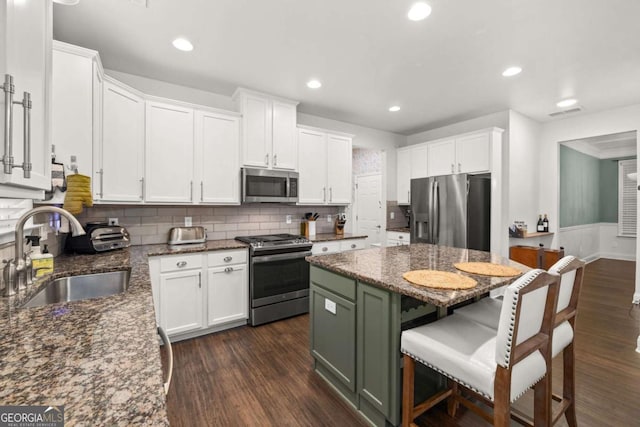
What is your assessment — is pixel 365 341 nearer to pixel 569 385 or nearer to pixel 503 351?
pixel 503 351

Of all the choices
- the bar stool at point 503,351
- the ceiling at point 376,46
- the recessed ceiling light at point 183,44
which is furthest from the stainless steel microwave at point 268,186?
the bar stool at point 503,351

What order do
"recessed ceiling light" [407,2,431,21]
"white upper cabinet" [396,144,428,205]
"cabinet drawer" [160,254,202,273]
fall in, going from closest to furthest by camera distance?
"recessed ceiling light" [407,2,431,21], "cabinet drawer" [160,254,202,273], "white upper cabinet" [396,144,428,205]

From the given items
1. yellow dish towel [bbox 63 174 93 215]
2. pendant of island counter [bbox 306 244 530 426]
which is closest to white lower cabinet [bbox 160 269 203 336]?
yellow dish towel [bbox 63 174 93 215]

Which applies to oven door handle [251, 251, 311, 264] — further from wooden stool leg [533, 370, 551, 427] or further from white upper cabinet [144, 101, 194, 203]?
wooden stool leg [533, 370, 551, 427]

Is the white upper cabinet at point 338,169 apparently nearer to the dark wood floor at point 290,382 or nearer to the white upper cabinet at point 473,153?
the white upper cabinet at point 473,153

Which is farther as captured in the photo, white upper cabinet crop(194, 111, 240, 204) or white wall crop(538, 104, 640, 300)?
white wall crop(538, 104, 640, 300)

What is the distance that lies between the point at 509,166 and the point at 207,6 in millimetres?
3998

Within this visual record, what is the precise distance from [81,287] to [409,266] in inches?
78.8

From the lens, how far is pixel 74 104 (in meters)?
2.00

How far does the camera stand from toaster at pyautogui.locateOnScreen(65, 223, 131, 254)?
2223 mm

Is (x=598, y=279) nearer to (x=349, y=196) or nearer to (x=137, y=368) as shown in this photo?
(x=349, y=196)

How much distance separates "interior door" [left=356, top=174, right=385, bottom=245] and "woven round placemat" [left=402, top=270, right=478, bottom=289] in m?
3.44

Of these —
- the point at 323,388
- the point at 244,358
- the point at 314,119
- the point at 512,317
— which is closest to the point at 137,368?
the point at 512,317

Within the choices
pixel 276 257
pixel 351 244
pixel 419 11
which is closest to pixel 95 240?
pixel 276 257
